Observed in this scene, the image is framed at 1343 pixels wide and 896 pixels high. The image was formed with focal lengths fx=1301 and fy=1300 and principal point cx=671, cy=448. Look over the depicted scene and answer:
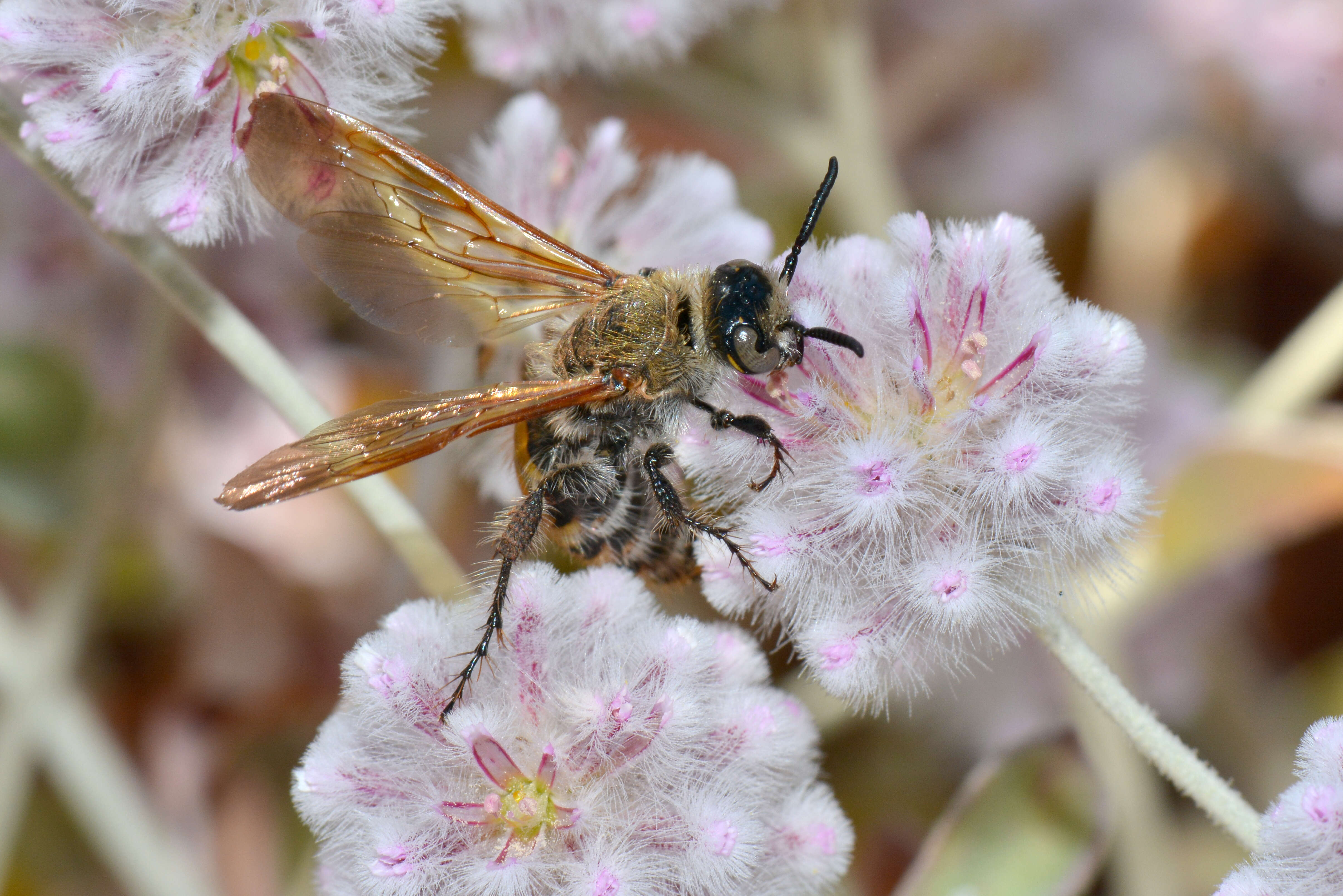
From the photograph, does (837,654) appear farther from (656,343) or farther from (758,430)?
(656,343)

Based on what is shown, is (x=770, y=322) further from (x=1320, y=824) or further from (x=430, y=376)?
(x=430, y=376)

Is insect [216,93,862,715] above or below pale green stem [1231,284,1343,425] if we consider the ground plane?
above

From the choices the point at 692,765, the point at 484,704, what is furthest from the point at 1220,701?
the point at 484,704

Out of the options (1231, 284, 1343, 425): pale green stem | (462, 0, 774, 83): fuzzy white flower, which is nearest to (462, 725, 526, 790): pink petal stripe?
(462, 0, 774, 83): fuzzy white flower

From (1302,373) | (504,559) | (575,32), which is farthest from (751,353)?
(1302,373)

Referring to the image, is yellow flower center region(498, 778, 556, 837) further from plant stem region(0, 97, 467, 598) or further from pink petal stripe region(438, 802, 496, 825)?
plant stem region(0, 97, 467, 598)

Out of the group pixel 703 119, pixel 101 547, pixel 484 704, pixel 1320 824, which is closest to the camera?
pixel 1320 824

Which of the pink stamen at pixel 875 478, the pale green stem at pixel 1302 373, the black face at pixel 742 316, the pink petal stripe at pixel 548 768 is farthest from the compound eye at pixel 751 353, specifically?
the pale green stem at pixel 1302 373
